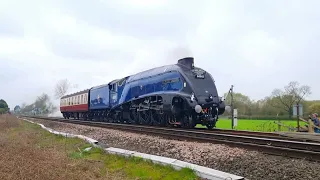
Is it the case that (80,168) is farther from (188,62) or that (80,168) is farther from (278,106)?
(278,106)

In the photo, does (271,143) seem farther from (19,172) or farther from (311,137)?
(19,172)

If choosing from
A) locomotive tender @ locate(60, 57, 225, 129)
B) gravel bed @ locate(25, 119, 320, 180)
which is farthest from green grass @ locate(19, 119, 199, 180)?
locomotive tender @ locate(60, 57, 225, 129)

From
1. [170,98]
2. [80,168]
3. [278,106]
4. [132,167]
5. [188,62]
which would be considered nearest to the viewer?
[80,168]

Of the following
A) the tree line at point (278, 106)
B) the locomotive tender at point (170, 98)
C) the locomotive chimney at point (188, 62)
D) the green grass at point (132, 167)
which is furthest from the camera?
the tree line at point (278, 106)

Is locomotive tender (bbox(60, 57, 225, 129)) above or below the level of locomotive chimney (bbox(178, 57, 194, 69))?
below

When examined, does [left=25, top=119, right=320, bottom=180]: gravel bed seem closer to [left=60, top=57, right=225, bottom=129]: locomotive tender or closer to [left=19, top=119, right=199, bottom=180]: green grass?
[left=19, top=119, right=199, bottom=180]: green grass

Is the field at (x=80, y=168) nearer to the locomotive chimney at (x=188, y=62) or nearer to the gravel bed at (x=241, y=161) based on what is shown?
the gravel bed at (x=241, y=161)

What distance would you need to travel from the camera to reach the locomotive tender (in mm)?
15094

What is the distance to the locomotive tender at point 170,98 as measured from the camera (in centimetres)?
1509

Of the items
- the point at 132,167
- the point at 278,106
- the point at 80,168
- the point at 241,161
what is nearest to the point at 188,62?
the point at 132,167

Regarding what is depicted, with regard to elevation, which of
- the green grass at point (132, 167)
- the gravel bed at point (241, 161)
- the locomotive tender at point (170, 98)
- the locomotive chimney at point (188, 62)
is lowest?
the green grass at point (132, 167)

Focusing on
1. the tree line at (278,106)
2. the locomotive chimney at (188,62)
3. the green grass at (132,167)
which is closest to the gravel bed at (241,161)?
the green grass at (132,167)

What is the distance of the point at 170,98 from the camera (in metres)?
15.6

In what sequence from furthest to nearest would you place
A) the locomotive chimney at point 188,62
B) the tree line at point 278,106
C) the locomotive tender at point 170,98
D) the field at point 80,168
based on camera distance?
the tree line at point 278,106 → the locomotive chimney at point 188,62 → the locomotive tender at point 170,98 → the field at point 80,168
